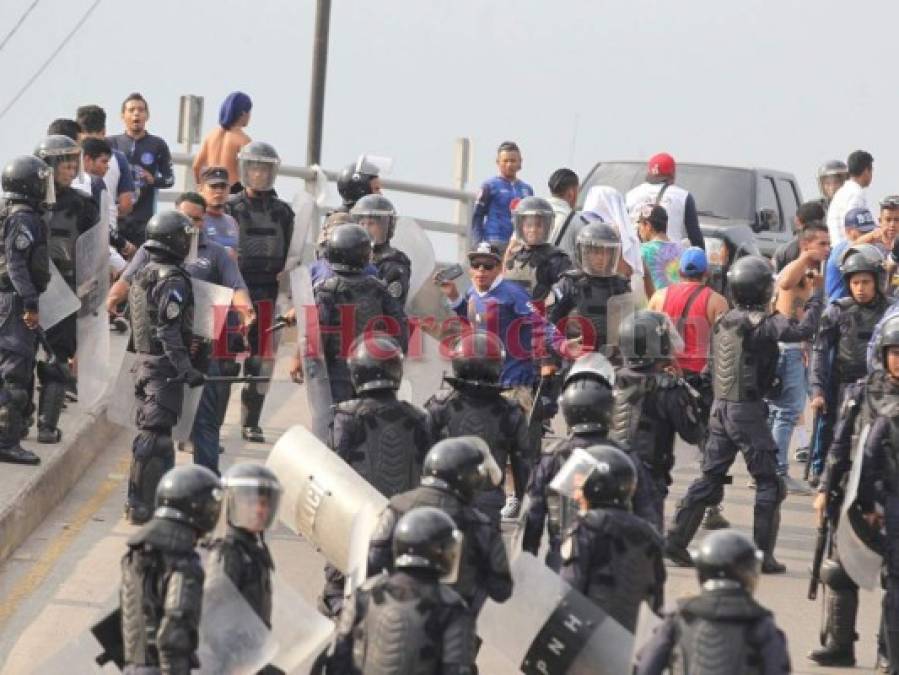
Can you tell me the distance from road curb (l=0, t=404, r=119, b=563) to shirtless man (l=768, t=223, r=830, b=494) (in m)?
4.26

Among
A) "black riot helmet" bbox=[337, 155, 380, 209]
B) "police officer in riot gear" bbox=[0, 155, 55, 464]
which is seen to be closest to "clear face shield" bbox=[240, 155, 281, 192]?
"black riot helmet" bbox=[337, 155, 380, 209]

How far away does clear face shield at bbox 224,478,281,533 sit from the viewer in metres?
8.48

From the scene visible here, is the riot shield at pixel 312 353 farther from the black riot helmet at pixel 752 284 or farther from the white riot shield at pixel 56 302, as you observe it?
the black riot helmet at pixel 752 284

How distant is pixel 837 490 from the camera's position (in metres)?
10.5

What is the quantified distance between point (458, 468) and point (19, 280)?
15.6 feet

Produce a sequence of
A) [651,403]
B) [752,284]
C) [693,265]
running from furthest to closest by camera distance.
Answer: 1. [693,265]
2. [752,284]
3. [651,403]

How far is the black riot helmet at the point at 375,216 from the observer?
525 inches

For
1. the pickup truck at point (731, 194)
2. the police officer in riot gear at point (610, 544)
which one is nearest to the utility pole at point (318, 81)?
the pickup truck at point (731, 194)

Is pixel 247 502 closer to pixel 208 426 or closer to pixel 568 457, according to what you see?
pixel 568 457

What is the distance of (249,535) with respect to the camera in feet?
27.9

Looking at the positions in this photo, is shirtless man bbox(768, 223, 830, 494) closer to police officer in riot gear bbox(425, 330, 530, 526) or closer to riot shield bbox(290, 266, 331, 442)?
riot shield bbox(290, 266, 331, 442)

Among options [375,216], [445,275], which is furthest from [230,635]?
[445,275]

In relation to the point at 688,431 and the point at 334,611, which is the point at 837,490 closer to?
the point at 688,431

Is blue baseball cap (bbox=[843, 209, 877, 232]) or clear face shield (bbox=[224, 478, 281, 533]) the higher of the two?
blue baseball cap (bbox=[843, 209, 877, 232])
